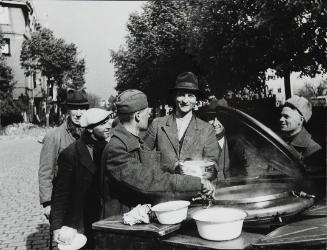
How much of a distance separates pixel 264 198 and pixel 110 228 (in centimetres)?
96

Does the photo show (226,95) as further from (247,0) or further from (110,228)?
(110,228)

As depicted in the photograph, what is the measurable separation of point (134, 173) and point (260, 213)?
2.69 ft

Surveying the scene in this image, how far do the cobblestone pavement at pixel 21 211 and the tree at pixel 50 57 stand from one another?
23153mm

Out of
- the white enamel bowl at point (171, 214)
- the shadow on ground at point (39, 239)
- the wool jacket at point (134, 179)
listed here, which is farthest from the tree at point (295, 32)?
the white enamel bowl at point (171, 214)

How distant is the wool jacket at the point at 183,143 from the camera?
11.4ft

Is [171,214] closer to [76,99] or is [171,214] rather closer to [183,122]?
[183,122]

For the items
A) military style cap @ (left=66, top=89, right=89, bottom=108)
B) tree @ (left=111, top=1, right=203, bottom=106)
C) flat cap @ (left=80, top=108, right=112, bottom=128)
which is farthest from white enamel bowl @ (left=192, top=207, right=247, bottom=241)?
tree @ (left=111, top=1, right=203, bottom=106)

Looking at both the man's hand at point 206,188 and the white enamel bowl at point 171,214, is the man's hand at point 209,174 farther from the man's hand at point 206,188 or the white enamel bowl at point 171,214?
the white enamel bowl at point 171,214

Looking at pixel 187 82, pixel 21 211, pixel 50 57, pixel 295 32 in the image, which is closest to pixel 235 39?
pixel 295 32

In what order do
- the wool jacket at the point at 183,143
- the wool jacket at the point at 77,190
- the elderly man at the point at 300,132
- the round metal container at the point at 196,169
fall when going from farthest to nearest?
the wool jacket at the point at 183,143, the wool jacket at the point at 77,190, the elderly man at the point at 300,132, the round metal container at the point at 196,169

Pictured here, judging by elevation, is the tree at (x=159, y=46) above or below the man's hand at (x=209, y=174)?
above

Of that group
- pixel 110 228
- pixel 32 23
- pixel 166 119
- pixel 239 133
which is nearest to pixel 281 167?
pixel 239 133

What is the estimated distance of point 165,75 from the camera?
33500 millimetres

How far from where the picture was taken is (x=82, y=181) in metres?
3.26
